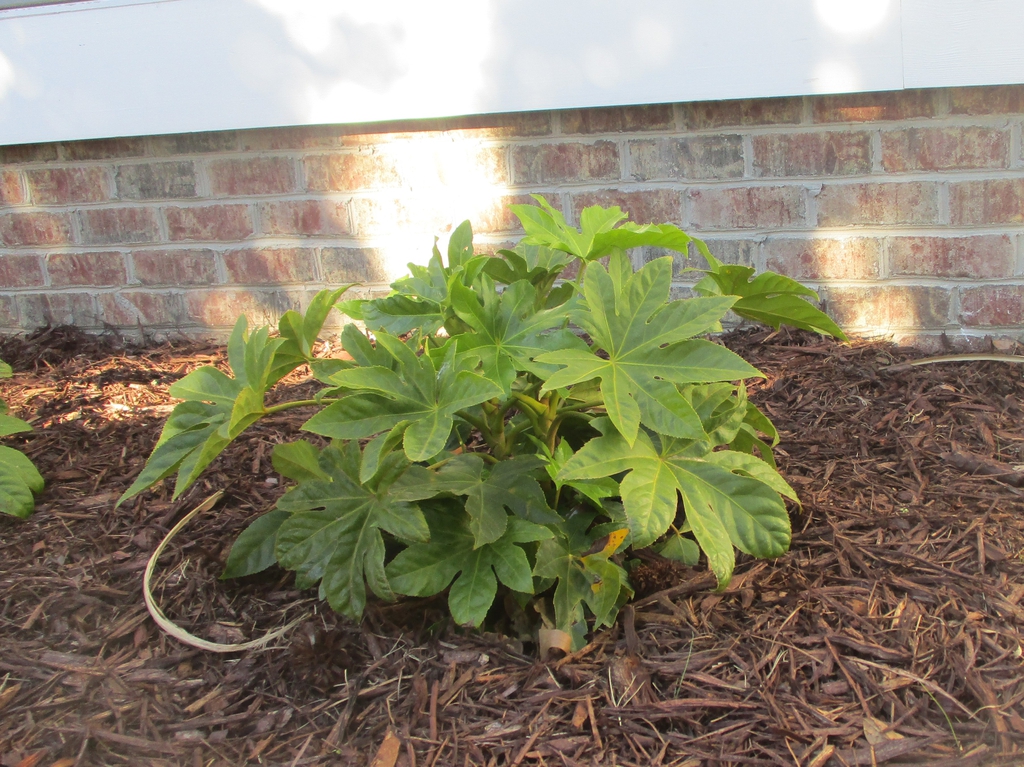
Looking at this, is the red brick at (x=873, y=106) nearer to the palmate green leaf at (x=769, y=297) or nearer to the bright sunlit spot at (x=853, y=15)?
the bright sunlit spot at (x=853, y=15)

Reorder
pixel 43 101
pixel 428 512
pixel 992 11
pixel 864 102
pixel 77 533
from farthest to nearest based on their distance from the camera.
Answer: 1. pixel 43 101
2. pixel 864 102
3. pixel 992 11
4. pixel 77 533
5. pixel 428 512

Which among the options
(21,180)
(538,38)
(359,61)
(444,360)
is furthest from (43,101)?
(444,360)

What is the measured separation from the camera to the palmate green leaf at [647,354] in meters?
1.10

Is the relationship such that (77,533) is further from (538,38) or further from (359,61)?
(538,38)

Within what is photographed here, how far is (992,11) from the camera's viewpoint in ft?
6.72

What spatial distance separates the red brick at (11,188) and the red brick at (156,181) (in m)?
0.36

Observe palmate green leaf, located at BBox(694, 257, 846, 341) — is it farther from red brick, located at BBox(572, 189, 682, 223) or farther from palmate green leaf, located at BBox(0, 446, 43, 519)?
palmate green leaf, located at BBox(0, 446, 43, 519)

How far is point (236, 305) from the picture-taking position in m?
2.71

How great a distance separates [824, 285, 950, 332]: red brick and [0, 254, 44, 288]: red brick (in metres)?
2.53

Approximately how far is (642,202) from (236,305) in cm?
133

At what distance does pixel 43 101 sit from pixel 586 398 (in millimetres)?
2212

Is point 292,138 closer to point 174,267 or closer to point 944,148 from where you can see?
point 174,267

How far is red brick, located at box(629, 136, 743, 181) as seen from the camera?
7.55ft

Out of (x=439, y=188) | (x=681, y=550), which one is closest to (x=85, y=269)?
(x=439, y=188)
